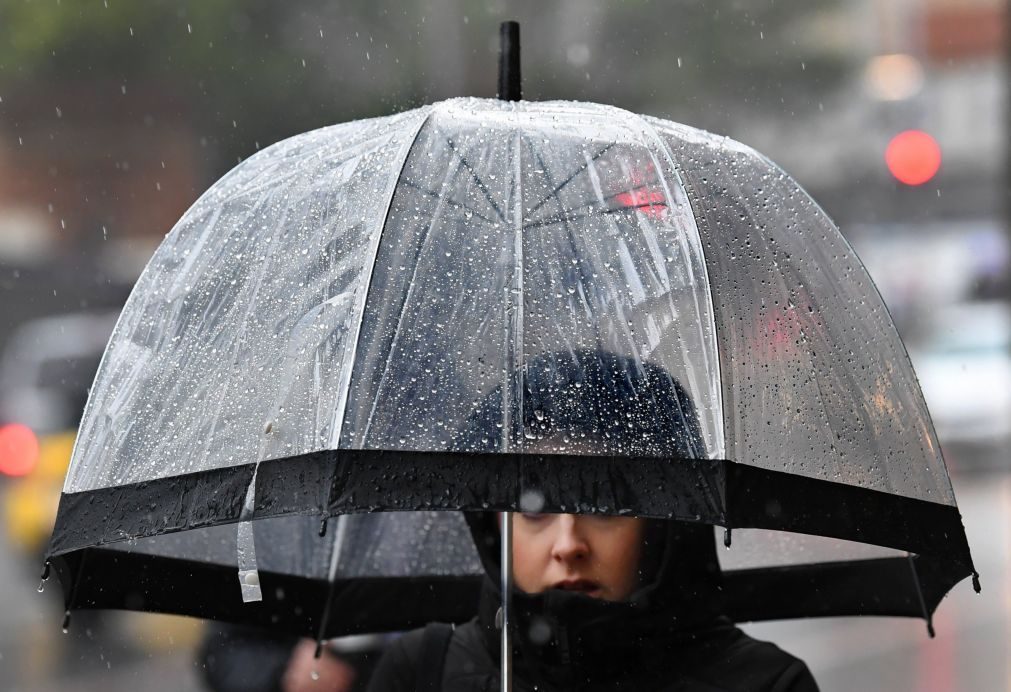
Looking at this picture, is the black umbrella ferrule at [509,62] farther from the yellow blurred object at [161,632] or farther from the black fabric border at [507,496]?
the yellow blurred object at [161,632]

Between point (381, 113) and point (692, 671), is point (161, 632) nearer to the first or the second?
point (692, 671)

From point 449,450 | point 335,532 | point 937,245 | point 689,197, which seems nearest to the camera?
point 449,450

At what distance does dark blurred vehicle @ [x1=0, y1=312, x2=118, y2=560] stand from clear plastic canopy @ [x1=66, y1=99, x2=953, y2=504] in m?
7.82

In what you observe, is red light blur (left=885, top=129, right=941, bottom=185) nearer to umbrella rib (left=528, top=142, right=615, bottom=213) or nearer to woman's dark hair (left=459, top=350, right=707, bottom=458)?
umbrella rib (left=528, top=142, right=615, bottom=213)

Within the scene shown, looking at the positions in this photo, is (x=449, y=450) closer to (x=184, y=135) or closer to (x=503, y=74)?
(x=503, y=74)

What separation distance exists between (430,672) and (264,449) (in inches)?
37.4

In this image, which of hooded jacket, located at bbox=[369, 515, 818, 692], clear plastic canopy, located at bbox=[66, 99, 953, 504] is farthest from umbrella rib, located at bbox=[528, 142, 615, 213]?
hooded jacket, located at bbox=[369, 515, 818, 692]

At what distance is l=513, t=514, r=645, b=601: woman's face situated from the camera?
296 centimetres

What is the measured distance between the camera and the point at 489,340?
7.99ft

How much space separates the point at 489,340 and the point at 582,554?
2.26ft

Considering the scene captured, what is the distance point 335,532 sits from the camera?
3.77 m

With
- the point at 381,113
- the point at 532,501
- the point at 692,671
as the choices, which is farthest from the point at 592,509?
the point at 381,113

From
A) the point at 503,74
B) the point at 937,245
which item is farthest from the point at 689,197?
the point at 937,245

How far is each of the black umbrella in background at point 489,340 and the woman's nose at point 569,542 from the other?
1.86 feet
